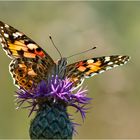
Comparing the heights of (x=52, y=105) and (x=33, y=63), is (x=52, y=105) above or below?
below

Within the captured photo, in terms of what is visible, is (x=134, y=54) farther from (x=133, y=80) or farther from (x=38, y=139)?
(x=38, y=139)

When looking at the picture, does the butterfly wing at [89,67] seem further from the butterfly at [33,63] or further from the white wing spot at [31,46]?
the white wing spot at [31,46]

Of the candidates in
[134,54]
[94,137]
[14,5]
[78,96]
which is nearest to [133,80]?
[134,54]

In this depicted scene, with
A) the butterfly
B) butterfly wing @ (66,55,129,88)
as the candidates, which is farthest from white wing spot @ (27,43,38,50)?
butterfly wing @ (66,55,129,88)

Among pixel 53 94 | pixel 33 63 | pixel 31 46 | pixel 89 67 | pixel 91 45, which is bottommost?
pixel 91 45

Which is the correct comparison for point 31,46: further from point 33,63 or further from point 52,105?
point 52,105

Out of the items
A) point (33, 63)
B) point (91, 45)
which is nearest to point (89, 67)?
point (33, 63)

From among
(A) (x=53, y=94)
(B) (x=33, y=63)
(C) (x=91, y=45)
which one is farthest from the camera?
(C) (x=91, y=45)
